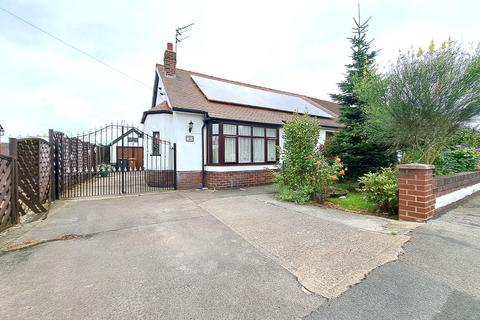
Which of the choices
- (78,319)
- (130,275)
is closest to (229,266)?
(130,275)

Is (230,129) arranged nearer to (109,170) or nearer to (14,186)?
(109,170)

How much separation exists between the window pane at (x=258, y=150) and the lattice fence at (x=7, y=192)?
841cm

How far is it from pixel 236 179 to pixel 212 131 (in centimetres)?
244

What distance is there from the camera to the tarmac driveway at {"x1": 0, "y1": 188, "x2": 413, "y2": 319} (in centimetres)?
211

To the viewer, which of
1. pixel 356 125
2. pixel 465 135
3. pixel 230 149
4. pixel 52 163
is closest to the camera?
pixel 465 135

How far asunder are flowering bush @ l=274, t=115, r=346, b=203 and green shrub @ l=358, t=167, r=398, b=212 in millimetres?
1240

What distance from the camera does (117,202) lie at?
23.5ft

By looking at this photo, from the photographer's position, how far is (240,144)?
10516mm

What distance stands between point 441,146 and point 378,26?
233 inches

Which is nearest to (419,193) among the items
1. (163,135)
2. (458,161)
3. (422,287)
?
(422,287)

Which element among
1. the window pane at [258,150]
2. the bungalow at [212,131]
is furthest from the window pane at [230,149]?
the window pane at [258,150]

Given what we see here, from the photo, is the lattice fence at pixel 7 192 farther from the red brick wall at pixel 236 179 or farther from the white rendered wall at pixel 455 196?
the white rendered wall at pixel 455 196

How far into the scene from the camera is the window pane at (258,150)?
1099cm

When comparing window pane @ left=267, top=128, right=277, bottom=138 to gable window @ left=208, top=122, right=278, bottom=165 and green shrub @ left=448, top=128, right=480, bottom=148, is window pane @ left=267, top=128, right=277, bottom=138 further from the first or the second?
green shrub @ left=448, top=128, right=480, bottom=148
